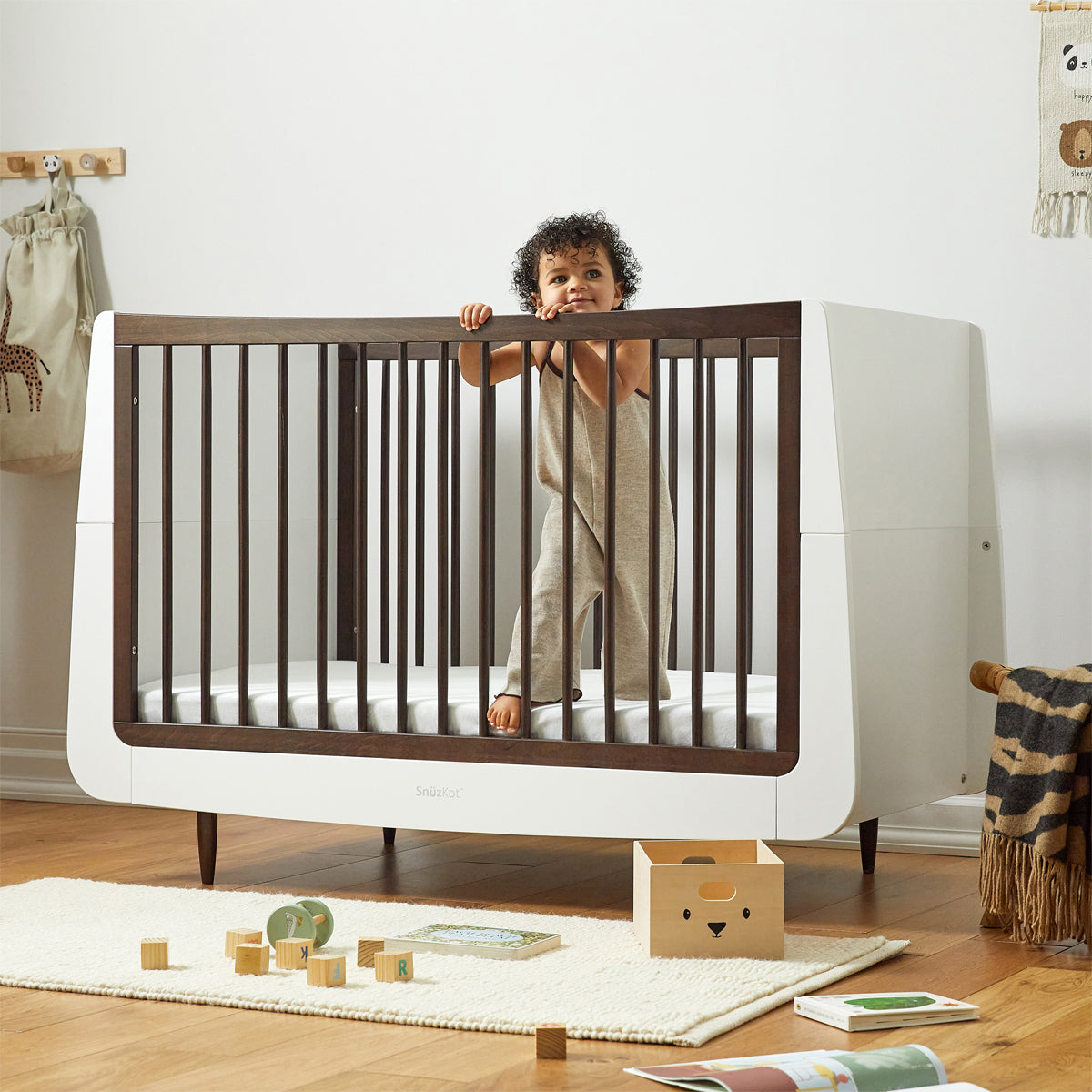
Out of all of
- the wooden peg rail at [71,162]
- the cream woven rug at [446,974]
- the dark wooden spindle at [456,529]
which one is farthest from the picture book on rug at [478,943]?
the wooden peg rail at [71,162]

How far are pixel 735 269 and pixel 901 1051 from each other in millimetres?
1743

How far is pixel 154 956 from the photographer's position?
6.07 feet

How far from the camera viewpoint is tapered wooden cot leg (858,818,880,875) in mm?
2494

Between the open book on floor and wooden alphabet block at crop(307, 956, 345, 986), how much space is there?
441 millimetres

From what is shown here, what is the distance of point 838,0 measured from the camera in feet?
9.10

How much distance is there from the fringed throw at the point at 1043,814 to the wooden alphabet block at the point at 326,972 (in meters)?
0.87

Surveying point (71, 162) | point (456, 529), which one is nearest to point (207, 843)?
point (456, 529)

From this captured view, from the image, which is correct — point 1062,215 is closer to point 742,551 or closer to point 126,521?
point 742,551

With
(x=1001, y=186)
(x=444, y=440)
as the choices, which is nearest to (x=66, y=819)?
(x=444, y=440)

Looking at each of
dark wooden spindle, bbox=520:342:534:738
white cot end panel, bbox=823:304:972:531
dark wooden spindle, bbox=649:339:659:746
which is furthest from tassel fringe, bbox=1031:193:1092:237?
dark wooden spindle, bbox=520:342:534:738

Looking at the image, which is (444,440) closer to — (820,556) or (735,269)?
(820,556)

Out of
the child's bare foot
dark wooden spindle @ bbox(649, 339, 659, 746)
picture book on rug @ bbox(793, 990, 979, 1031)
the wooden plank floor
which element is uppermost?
dark wooden spindle @ bbox(649, 339, 659, 746)

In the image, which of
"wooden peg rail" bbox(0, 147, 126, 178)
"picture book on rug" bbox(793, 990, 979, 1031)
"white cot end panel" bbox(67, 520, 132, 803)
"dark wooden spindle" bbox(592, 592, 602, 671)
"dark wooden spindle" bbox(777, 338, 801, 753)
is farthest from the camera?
"wooden peg rail" bbox(0, 147, 126, 178)

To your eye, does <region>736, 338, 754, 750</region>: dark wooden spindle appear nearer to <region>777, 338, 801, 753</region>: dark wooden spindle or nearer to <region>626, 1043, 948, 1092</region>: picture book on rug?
<region>777, 338, 801, 753</region>: dark wooden spindle
